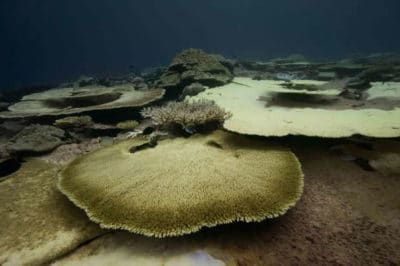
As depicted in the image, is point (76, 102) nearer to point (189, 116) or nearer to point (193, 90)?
point (193, 90)

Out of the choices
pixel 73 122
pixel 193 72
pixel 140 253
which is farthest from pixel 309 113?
pixel 73 122

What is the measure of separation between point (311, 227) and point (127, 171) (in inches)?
76.6

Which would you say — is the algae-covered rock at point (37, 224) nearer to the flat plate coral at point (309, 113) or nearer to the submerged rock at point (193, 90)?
the flat plate coral at point (309, 113)

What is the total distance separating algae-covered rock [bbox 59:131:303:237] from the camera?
2.38 metres

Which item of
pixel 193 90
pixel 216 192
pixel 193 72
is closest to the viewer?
pixel 216 192

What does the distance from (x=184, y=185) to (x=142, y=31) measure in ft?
467

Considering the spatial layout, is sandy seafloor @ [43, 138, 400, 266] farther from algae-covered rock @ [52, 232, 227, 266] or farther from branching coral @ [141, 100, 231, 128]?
branching coral @ [141, 100, 231, 128]

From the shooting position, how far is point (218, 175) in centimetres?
287

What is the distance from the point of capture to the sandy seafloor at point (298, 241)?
2.27 m

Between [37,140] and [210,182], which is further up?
[210,182]

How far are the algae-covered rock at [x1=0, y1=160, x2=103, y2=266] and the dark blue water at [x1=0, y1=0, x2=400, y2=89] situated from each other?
253ft

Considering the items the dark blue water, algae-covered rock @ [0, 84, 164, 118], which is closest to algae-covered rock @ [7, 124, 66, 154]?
algae-covered rock @ [0, 84, 164, 118]

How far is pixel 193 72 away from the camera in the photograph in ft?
26.9

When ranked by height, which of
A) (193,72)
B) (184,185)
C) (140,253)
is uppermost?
(193,72)
